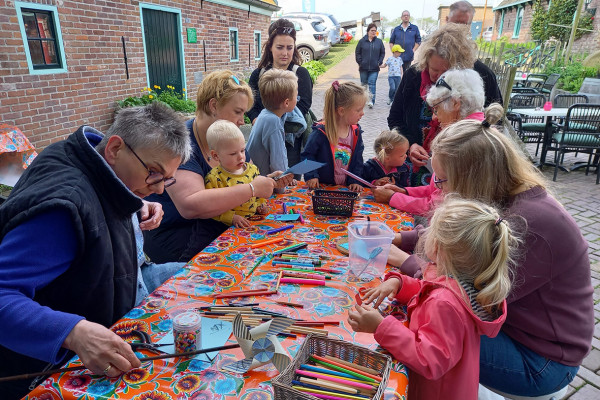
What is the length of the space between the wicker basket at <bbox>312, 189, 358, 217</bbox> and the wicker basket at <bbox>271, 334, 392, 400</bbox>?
1.37m

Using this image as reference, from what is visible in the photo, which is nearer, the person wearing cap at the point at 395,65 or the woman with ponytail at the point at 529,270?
the woman with ponytail at the point at 529,270

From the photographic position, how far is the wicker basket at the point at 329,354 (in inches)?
43.1

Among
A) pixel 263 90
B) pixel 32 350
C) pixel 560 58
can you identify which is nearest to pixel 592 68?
pixel 560 58

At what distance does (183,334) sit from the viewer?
1.30m

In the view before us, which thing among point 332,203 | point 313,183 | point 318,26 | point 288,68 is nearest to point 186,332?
point 332,203

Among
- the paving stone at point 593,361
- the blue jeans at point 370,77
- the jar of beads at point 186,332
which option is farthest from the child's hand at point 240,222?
the blue jeans at point 370,77

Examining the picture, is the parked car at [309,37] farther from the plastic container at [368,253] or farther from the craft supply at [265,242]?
the plastic container at [368,253]

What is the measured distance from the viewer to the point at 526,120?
8.55 meters

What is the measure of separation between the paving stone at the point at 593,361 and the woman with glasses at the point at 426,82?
177cm

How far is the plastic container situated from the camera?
1.84m

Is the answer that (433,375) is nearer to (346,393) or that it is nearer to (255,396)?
(346,393)

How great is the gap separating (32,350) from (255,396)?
715 mm

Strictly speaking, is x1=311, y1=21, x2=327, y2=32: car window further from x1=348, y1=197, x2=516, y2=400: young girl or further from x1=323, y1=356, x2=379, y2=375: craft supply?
x1=323, y1=356, x2=379, y2=375: craft supply

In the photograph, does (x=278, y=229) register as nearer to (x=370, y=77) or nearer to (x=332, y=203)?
(x=332, y=203)
